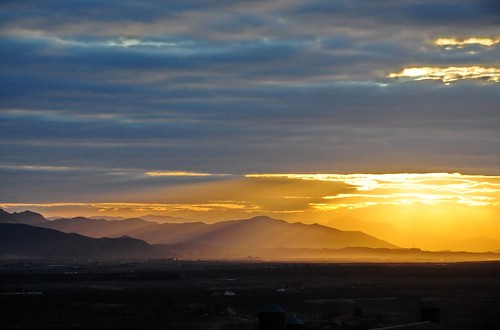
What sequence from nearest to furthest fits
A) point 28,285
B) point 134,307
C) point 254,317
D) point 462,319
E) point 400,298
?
point 462,319, point 254,317, point 134,307, point 400,298, point 28,285

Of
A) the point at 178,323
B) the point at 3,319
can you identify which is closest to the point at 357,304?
the point at 178,323

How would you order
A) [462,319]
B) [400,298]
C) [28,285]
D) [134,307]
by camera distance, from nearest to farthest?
[462,319] < [134,307] < [400,298] < [28,285]

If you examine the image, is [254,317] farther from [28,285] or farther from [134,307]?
[28,285]

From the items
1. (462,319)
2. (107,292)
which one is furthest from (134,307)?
(462,319)

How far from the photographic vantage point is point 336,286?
4663 inches

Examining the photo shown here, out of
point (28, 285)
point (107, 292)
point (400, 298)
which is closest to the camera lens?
point (400, 298)

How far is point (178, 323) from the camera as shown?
2687 inches

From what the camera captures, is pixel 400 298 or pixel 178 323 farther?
pixel 400 298

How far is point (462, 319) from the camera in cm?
6531

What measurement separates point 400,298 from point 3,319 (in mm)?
38447

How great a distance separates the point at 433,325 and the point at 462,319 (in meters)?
34.5

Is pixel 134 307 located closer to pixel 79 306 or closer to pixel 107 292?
pixel 79 306

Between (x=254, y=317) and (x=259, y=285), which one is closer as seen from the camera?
(x=254, y=317)

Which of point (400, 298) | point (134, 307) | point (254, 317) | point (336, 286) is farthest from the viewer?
point (336, 286)
